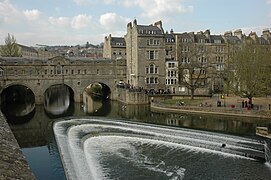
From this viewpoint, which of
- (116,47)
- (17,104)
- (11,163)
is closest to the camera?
(11,163)

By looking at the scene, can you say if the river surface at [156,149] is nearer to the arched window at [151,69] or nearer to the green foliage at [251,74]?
the green foliage at [251,74]

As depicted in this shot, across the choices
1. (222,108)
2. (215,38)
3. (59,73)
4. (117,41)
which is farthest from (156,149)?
(117,41)

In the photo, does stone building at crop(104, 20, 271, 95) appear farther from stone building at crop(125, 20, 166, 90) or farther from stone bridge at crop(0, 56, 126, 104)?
stone bridge at crop(0, 56, 126, 104)

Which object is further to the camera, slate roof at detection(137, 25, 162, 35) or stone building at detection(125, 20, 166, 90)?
slate roof at detection(137, 25, 162, 35)

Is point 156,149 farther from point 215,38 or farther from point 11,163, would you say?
point 215,38

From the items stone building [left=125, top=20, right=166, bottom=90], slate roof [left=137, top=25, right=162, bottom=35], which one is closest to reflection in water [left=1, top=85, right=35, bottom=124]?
stone building [left=125, top=20, right=166, bottom=90]

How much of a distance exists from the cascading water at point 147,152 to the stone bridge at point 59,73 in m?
26.2

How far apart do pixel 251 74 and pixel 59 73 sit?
3641 centimetres

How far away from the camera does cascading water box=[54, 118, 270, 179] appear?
71.2 feet

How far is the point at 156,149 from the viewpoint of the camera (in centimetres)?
2731

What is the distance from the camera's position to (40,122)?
43.7 metres

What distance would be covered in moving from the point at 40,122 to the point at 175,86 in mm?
29149

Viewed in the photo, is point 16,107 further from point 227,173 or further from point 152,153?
point 227,173

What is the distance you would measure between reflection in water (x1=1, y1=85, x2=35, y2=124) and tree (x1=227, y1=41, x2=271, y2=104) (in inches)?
1292
